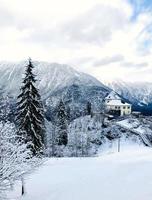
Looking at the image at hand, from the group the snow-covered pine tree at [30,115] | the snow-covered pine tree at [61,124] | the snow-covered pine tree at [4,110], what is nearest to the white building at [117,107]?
the snow-covered pine tree at [61,124]

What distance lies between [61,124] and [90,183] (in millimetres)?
50699

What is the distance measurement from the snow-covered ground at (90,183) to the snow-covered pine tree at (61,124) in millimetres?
38611

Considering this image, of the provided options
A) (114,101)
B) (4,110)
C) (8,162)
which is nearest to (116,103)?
(114,101)

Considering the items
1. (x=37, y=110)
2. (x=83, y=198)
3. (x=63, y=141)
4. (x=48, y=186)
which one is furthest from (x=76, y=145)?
(x=83, y=198)

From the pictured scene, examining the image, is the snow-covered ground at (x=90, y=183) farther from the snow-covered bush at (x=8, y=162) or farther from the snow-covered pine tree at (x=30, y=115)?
the snow-covered bush at (x=8, y=162)

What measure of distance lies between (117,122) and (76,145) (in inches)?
869

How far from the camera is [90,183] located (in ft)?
102

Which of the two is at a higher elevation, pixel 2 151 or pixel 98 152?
pixel 2 151

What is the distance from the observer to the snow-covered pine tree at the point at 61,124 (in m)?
81.6

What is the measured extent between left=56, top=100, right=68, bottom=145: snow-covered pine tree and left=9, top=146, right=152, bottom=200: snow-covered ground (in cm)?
3861

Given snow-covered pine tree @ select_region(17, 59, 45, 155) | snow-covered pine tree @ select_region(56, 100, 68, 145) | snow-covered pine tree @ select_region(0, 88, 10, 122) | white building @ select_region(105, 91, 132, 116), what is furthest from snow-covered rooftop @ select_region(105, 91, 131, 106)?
snow-covered pine tree @ select_region(17, 59, 45, 155)

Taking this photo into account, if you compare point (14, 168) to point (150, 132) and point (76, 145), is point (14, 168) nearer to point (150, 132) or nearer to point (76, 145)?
point (76, 145)

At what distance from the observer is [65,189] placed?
29766mm

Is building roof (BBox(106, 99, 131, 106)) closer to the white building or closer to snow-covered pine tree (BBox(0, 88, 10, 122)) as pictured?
the white building
